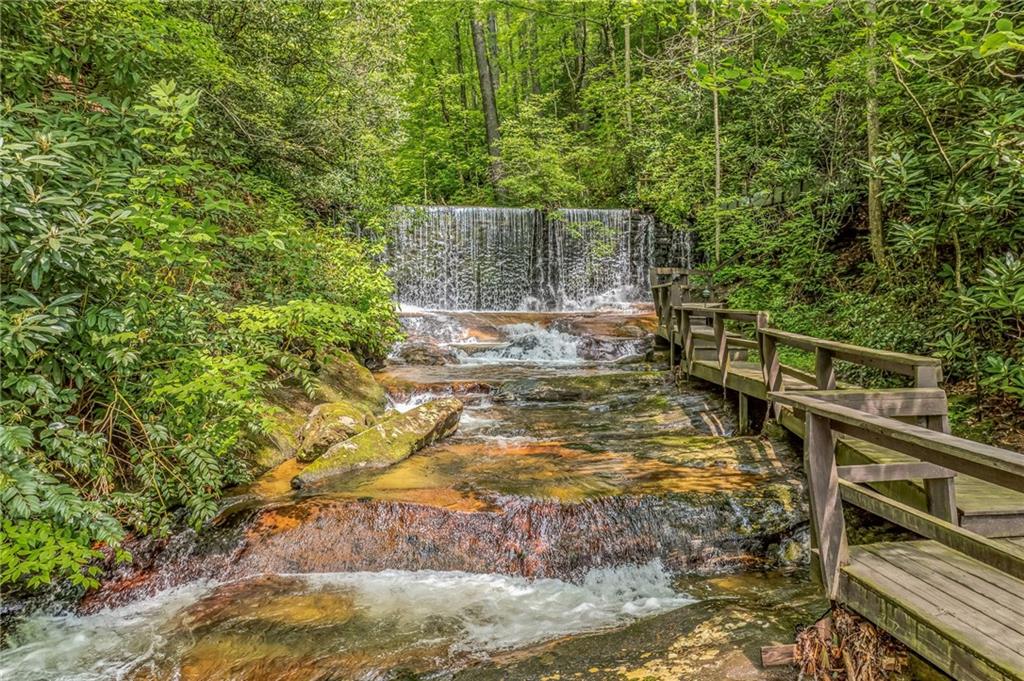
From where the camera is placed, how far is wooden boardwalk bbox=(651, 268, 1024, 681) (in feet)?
6.65

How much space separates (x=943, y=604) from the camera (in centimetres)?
231

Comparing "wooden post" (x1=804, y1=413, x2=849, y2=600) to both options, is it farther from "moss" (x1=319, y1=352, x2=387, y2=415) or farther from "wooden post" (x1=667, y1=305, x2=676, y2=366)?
"wooden post" (x1=667, y1=305, x2=676, y2=366)

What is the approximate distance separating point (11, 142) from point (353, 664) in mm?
3650

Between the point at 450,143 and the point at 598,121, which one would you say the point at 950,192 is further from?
the point at 450,143

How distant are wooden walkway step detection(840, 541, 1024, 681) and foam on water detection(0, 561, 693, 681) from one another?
1422 millimetres

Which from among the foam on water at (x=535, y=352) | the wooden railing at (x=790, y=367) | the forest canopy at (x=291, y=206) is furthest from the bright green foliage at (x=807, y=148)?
the foam on water at (x=535, y=352)

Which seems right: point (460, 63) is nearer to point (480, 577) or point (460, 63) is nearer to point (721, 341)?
point (721, 341)

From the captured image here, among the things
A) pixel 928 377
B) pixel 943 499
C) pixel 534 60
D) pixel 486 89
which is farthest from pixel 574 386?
pixel 534 60

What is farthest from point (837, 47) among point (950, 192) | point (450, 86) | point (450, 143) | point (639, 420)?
point (450, 86)

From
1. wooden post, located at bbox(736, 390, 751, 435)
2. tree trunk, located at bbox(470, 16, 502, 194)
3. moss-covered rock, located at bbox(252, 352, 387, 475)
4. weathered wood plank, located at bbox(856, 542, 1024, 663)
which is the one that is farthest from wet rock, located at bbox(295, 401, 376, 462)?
tree trunk, located at bbox(470, 16, 502, 194)

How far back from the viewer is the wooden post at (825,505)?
9.02 feet

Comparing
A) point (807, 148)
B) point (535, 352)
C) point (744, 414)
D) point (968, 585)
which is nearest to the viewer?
point (968, 585)

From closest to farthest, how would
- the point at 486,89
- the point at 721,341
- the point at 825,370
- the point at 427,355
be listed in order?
the point at 825,370, the point at 721,341, the point at 427,355, the point at 486,89

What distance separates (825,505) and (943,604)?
2.07 ft
